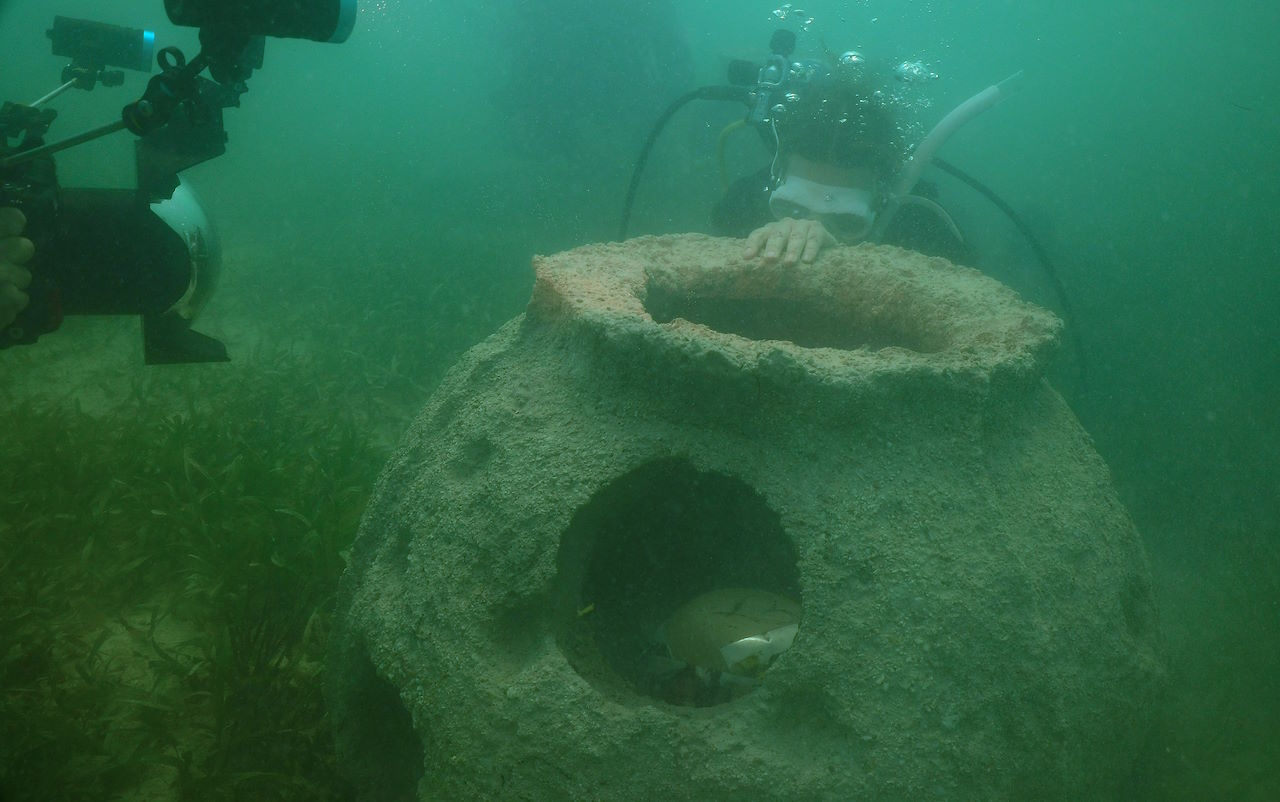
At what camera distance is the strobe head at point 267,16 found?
212 cm

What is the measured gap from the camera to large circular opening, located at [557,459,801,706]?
230 cm

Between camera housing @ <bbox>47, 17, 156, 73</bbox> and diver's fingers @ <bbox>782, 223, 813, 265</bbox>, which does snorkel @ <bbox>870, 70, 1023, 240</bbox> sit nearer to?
diver's fingers @ <bbox>782, 223, 813, 265</bbox>

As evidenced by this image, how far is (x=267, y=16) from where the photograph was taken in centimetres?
216

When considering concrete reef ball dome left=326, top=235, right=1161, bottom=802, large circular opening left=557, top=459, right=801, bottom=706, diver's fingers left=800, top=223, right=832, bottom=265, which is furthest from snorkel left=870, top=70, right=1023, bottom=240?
large circular opening left=557, top=459, right=801, bottom=706

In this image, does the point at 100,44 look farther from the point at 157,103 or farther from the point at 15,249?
the point at 15,249

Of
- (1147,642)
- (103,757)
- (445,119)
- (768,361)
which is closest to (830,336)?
(768,361)

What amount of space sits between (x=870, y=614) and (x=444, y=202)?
16690mm

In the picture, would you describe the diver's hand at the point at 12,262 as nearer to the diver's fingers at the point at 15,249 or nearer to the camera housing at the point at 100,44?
the diver's fingers at the point at 15,249

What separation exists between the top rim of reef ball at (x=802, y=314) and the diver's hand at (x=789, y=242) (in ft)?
→ 0.18

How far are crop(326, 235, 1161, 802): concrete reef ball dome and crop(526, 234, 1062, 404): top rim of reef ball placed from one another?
2 cm

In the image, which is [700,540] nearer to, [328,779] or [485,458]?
[485,458]

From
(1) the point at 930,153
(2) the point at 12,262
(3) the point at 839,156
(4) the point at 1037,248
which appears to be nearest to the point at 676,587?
(2) the point at 12,262

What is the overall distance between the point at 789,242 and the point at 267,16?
2280 mm

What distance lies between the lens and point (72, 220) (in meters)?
2.24
